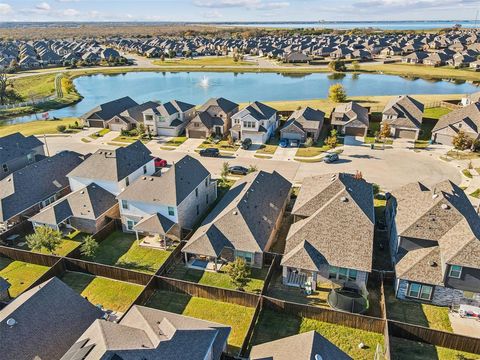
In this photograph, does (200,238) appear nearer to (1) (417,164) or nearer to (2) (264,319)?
(2) (264,319)

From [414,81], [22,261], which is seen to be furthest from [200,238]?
[414,81]

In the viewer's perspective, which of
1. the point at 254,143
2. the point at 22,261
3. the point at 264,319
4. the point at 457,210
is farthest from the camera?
the point at 254,143

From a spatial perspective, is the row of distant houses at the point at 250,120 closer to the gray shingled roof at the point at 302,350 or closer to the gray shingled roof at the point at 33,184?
the gray shingled roof at the point at 33,184

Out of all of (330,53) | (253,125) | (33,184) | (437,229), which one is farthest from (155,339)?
(330,53)

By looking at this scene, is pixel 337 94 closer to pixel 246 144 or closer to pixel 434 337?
pixel 246 144

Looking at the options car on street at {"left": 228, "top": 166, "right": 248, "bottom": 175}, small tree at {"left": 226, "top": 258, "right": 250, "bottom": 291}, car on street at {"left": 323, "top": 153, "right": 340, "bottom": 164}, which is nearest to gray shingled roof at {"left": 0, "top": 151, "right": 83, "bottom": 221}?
car on street at {"left": 228, "top": 166, "right": 248, "bottom": 175}

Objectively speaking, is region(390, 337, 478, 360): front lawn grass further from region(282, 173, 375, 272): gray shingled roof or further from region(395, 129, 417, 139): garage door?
region(395, 129, 417, 139): garage door
